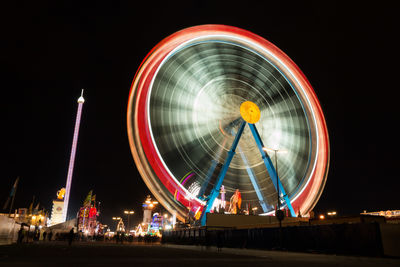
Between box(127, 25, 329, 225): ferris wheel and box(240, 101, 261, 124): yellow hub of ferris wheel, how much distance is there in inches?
2.9

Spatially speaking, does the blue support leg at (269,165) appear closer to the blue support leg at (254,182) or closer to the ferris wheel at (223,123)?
the ferris wheel at (223,123)

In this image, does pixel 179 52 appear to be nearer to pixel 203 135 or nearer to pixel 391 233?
pixel 203 135

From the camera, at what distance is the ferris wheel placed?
16.4m

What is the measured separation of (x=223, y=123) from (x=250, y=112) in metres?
1.91

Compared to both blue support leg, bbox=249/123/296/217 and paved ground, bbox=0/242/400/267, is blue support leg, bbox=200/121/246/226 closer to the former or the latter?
blue support leg, bbox=249/123/296/217

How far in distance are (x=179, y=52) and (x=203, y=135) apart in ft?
17.2

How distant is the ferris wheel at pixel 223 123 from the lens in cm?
1638

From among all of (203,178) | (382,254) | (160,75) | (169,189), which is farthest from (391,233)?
(160,75)

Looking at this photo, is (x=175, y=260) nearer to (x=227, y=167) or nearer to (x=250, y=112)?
(x=227, y=167)

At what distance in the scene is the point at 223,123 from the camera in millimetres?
19984

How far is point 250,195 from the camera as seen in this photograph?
22453mm

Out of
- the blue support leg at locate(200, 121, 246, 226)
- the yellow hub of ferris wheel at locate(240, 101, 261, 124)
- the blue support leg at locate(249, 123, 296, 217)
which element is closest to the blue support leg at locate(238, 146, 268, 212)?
the blue support leg at locate(249, 123, 296, 217)

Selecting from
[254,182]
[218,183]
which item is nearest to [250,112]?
[218,183]

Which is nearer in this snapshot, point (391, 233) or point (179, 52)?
point (391, 233)
